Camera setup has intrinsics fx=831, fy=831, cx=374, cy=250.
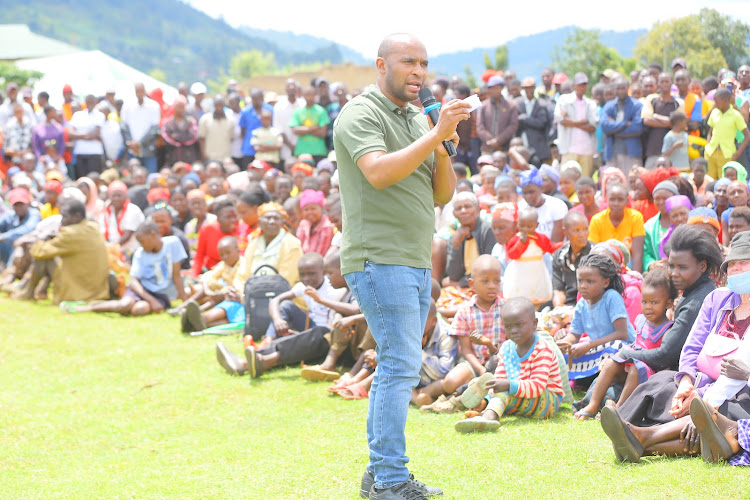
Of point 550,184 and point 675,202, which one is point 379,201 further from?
point 550,184

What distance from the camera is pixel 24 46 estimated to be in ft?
136

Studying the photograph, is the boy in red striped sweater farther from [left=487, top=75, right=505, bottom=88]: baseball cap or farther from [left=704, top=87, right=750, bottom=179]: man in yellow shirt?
[left=487, top=75, right=505, bottom=88]: baseball cap

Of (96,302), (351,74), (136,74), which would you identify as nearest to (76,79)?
(136,74)

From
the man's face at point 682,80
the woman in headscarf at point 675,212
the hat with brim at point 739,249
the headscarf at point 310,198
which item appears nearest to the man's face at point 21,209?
the headscarf at point 310,198

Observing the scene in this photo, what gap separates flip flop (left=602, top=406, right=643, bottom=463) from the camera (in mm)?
4359

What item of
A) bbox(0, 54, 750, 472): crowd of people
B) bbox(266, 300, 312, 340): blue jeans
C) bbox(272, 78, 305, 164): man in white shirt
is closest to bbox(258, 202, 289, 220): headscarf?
bbox(0, 54, 750, 472): crowd of people

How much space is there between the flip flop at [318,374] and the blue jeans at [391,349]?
329 cm

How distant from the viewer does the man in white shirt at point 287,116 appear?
1493 centimetres

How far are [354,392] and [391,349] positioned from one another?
2961mm

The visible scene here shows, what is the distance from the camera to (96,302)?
10.5 metres

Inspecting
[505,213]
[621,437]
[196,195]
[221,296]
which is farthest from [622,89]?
[621,437]

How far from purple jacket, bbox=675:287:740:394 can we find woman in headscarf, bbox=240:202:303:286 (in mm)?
4785

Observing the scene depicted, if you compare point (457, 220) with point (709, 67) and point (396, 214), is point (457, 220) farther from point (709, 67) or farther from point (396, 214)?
point (709, 67)

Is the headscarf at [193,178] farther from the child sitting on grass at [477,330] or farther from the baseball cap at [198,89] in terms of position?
the child sitting on grass at [477,330]
